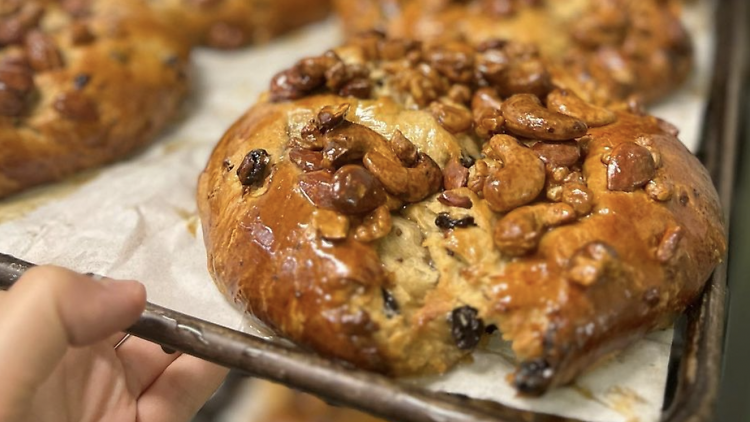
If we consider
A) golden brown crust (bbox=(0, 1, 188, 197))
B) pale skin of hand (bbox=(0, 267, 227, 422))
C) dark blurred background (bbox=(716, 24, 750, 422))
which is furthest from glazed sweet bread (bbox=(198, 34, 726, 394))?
dark blurred background (bbox=(716, 24, 750, 422))

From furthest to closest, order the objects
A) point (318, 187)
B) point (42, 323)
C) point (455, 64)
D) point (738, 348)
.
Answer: point (738, 348) < point (455, 64) < point (318, 187) < point (42, 323)

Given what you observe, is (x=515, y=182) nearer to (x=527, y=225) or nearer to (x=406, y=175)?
(x=527, y=225)

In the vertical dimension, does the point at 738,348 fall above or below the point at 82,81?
below

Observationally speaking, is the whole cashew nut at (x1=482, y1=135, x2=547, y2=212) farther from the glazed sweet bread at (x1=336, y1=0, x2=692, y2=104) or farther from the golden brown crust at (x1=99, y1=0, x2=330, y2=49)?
the golden brown crust at (x1=99, y1=0, x2=330, y2=49)

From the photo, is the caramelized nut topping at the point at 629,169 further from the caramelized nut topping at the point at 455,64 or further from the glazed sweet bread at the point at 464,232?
the caramelized nut topping at the point at 455,64

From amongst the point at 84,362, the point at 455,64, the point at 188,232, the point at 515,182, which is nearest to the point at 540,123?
the point at 515,182

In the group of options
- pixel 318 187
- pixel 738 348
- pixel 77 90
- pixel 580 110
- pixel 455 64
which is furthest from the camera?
pixel 738 348

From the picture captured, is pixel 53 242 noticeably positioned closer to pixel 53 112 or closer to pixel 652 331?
pixel 53 112
